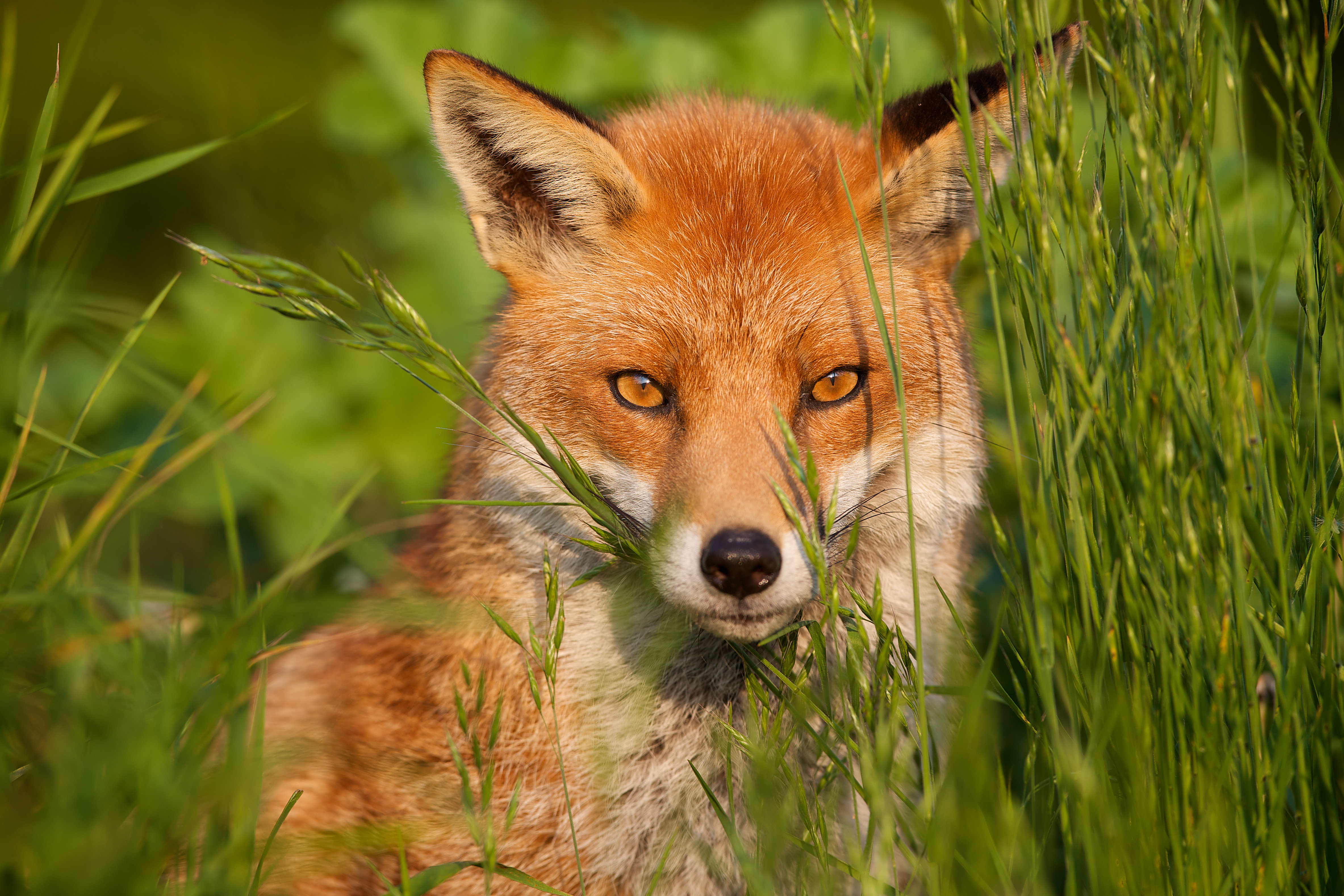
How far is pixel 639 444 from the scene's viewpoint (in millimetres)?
2389

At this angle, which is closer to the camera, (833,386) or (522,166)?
(833,386)

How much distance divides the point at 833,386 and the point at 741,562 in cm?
63

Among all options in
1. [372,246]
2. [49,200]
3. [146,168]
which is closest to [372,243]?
[372,246]

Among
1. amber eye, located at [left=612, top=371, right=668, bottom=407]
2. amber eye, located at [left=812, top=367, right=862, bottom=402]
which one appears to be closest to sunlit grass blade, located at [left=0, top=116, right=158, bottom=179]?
amber eye, located at [left=612, top=371, right=668, bottom=407]

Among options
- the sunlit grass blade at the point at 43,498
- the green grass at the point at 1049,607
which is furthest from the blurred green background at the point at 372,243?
the green grass at the point at 1049,607

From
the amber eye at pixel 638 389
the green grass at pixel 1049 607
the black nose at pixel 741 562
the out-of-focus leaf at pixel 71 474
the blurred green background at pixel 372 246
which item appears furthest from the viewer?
the blurred green background at pixel 372 246

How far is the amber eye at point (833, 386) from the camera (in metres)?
2.44

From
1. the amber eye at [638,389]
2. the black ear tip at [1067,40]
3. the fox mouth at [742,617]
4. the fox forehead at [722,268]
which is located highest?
the black ear tip at [1067,40]

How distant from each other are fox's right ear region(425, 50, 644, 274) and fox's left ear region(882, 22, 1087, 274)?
0.67m

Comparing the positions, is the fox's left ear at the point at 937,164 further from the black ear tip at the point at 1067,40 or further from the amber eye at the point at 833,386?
the amber eye at the point at 833,386

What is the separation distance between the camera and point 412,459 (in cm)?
483

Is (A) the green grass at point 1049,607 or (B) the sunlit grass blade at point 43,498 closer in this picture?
(A) the green grass at point 1049,607

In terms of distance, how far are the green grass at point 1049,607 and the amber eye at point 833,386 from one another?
43 cm

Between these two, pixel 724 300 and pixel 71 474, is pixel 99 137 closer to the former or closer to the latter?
pixel 71 474
